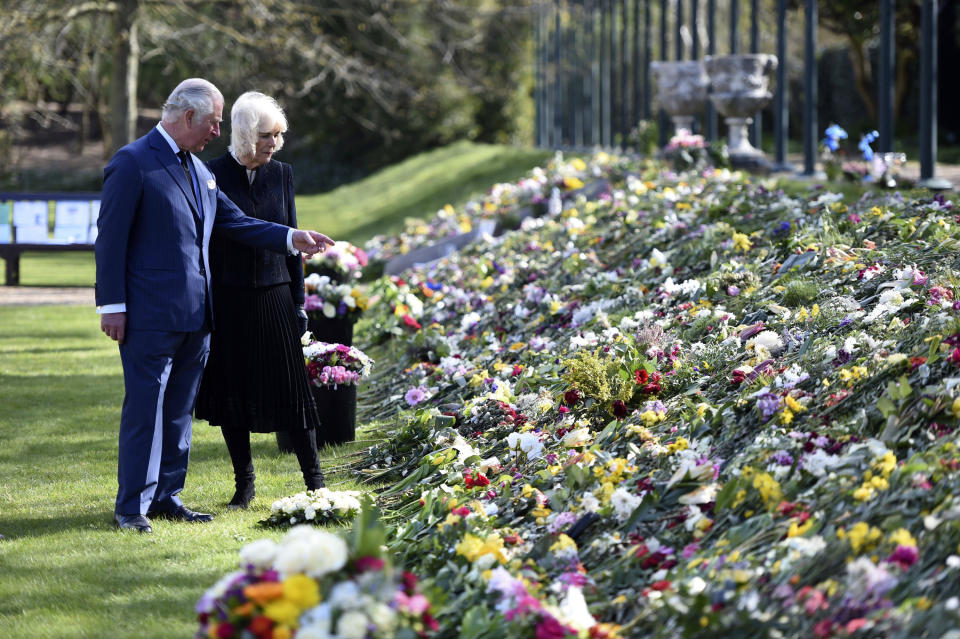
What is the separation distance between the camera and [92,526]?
513cm

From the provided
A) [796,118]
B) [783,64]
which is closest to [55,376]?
[783,64]

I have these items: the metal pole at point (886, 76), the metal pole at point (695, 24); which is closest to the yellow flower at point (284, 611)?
the metal pole at point (886, 76)

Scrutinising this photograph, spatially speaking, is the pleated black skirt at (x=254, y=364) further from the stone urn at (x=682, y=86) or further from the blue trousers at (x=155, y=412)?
the stone urn at (x=682, y=86)

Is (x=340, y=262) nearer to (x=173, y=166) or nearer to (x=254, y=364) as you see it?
(x=254, y=364)

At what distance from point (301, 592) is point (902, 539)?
1641 millimetres

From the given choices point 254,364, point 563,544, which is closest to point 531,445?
point 563,544

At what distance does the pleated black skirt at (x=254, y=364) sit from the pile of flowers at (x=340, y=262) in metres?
2.79

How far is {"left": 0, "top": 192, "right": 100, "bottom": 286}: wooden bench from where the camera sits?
14.5m

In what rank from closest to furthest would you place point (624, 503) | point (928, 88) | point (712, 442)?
1. point (624, 503)
2. point (712, 442)
3. point (928, 88)

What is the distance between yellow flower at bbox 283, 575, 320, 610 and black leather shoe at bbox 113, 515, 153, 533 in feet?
8.47

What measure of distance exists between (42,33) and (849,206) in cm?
1448


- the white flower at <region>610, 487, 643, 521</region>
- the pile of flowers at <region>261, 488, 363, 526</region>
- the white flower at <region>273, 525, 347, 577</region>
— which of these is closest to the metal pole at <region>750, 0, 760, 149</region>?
the pile of flowers at <region>261, 488, 363, 526</region>

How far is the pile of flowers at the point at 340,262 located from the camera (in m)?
8.20

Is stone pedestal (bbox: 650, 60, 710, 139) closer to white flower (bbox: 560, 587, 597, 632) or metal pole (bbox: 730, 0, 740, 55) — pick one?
metal pole (bbox: 730, 0, 740, 55)
